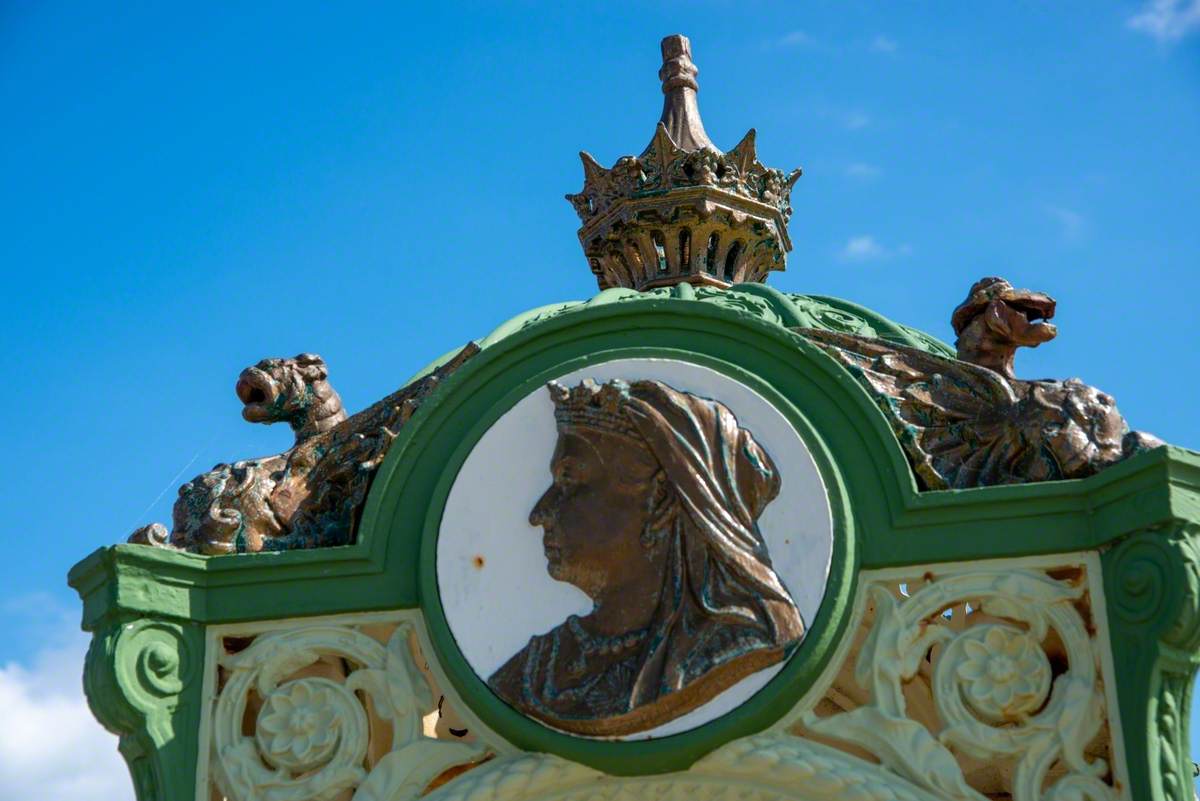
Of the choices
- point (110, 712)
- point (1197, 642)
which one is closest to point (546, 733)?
point (110, 712)

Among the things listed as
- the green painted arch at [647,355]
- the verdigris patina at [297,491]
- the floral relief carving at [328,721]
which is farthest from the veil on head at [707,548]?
the verdigris patina at [297,491]

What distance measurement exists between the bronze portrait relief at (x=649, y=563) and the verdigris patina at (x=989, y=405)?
76 cm

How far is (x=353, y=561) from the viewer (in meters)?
10.9

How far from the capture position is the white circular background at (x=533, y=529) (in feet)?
34.1

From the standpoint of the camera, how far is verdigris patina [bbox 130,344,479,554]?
1123 cm

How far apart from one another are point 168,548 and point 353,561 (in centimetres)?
89

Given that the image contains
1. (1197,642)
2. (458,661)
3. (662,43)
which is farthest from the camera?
(662,43)

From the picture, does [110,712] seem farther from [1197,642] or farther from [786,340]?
[1197,642]

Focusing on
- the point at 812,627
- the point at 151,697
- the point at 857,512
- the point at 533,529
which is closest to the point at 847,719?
the point at 812,627

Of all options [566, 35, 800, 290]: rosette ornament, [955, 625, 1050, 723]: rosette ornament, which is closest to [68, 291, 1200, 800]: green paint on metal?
[955, 625, 1050, 723]: rosette ornament

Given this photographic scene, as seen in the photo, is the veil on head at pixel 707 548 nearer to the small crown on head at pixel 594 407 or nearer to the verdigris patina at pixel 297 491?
the small crown on head at pixel 594 407

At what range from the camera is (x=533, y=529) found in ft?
35.4

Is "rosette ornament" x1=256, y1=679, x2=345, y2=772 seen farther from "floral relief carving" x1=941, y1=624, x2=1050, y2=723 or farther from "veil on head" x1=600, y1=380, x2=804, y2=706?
"floral relief carving" x1=941, y1=624, x2=1050, y2=723

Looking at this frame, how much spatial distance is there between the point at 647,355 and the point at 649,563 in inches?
39.8
